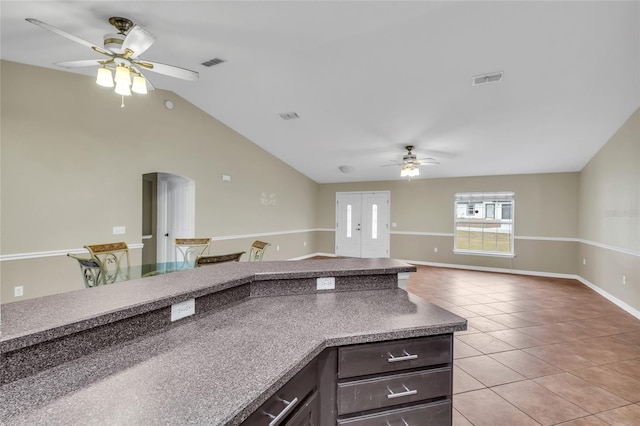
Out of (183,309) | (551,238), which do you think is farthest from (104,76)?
(551,238)

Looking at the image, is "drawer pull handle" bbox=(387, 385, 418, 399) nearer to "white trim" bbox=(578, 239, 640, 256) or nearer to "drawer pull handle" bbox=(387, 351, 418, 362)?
"drawer pull handle" bbox=(387, 351, 418, 362)

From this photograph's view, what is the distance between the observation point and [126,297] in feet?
4.34

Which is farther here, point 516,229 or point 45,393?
point 516,229

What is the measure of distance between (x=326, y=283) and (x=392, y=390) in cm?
74

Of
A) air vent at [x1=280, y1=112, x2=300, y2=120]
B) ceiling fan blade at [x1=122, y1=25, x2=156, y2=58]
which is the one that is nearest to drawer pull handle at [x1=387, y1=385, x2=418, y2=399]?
ceiling fan blade at [x1=122, y1=25, x2=156, y2=58]

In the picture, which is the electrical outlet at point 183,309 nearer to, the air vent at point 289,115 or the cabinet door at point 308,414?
the cabinet door at point 308,414

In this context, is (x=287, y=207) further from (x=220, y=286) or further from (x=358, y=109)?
(x=220, y=286)

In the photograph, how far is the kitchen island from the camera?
82 centimetres

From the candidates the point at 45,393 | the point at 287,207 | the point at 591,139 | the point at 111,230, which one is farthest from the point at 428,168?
the point at 45,393

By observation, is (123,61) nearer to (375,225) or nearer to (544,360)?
(544,360)

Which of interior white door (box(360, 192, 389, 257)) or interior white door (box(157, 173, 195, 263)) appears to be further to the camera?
interior white door (box(360, 192, 389, 257))

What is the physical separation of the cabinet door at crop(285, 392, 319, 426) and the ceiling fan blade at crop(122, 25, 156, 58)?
105 inches

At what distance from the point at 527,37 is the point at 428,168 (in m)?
4.65

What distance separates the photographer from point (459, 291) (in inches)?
226
